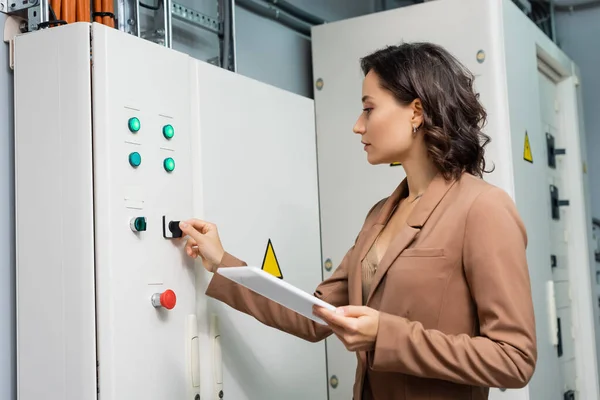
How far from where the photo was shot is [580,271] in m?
3.07

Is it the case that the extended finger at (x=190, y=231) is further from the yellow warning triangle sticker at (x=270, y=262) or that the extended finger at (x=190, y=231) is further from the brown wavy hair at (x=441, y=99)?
the brown wavy hair at (x=441, y=99)

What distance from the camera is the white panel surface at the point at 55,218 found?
148 centimetres

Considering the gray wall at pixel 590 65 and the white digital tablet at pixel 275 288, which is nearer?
the white digital tablet at pixel 275 288

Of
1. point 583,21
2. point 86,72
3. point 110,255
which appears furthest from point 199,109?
point 583,21

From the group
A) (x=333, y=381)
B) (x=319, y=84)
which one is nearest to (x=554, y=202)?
(x=319, y=84)

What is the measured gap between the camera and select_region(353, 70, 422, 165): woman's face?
1549 millimetres

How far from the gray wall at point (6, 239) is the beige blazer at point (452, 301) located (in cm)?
73

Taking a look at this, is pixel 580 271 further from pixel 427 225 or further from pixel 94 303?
pixel 94 303

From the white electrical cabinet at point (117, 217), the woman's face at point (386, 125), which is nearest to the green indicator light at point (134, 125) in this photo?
the white electrical cabinet at point (117, 217)

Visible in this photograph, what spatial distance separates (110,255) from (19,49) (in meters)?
0.51

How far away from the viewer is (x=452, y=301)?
1.42 m

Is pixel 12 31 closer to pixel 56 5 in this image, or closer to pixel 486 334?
pixel 56 5

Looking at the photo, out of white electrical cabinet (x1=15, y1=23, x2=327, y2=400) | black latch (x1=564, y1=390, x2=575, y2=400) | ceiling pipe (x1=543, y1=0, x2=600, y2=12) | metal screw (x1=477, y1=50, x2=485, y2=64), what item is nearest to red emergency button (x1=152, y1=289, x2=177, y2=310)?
white electrical cabinet (x1=15, y1=23, x2=327, y2=400)

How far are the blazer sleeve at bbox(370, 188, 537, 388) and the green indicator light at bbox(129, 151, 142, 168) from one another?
0.61 meters
